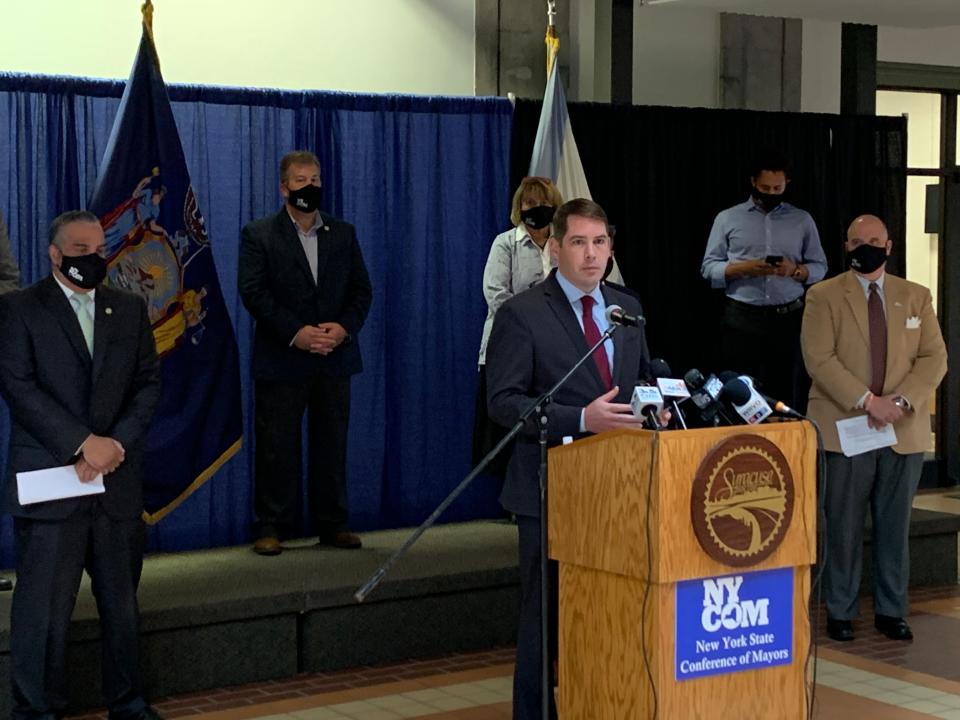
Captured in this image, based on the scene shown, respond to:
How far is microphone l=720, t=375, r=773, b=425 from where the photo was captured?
412 cm

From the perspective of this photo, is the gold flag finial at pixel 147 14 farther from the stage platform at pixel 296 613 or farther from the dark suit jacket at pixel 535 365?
the dark suit jacket at pixel 535 365

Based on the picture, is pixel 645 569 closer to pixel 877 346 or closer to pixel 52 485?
pixel 52 485

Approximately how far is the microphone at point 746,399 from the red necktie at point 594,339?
1.59 ft

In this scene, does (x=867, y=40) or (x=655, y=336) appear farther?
(x=867, y=40)

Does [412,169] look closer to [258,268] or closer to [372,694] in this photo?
[258,268]

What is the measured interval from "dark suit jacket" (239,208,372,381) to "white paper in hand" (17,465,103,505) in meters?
1.72

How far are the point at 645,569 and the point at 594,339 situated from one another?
33.6 inches

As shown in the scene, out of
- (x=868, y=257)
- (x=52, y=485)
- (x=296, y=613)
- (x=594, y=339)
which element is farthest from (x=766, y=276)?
(x=52, y=485)

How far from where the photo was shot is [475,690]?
19.1 ft

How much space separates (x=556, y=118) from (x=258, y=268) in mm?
1945

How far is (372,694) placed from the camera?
18.9ft

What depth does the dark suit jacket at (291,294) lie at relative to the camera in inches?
261

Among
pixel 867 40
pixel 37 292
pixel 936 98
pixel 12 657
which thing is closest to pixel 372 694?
pixel 12 657

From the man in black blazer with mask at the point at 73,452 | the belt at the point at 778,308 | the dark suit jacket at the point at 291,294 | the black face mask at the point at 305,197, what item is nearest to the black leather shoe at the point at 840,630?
the belt at the point at 778,308
